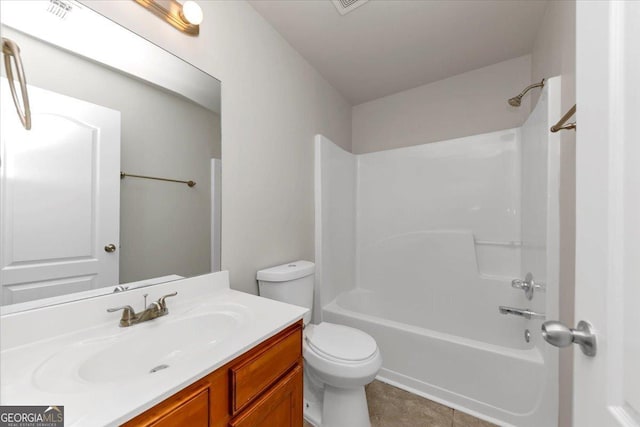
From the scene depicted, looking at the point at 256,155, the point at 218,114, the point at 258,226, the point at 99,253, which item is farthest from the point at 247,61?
the point at 99,253

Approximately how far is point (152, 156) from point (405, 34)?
1.70m

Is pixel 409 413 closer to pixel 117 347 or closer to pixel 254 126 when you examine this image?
pixel 117 347

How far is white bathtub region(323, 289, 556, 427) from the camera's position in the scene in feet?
4.14

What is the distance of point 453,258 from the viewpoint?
6.68 ft

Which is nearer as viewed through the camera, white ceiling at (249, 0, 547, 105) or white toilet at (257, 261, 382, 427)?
white toilet at (257, 261, 382, 427)

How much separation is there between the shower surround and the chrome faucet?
3.83 ft

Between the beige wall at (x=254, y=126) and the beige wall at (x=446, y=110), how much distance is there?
0.86 metres

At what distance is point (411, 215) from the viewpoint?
224cm

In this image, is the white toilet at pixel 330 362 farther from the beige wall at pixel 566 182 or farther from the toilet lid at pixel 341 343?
the beige wall at pixel 566 182

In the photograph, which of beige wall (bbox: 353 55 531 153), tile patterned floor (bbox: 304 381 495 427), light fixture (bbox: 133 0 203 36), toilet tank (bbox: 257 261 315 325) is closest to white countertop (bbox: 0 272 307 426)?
toilet tank (bbox: 257 261 315 325)

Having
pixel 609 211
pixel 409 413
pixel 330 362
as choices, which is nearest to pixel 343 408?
pixel 330 362

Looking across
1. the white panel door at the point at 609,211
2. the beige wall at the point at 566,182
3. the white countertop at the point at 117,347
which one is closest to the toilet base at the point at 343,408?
the white countertop at the point at 117,347

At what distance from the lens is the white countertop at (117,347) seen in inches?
Answer: 19.1

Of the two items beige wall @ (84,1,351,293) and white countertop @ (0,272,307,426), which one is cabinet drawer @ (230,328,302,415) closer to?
white countertop @ (0,272,307,426)
